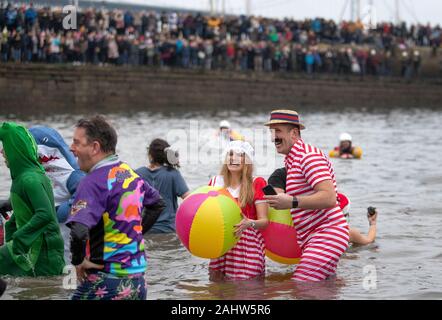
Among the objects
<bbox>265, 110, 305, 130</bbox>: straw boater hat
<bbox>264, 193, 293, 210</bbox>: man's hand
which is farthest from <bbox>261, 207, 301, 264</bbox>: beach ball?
<bbox>265, 110, 305, 130</bbox>: straw boater hat

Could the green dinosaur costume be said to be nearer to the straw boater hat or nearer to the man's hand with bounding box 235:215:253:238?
the man's hand with bounding box 235:215:253:238

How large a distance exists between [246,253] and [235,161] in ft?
2.72

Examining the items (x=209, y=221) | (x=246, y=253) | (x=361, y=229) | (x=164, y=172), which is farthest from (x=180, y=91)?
(x=209, y=221)

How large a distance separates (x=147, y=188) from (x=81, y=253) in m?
0.61

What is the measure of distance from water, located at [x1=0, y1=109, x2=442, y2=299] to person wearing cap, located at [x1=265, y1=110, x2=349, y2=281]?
31 centimetres

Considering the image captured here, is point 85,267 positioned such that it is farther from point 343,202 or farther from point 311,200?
point 343,202

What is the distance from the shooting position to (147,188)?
6047 millimetres

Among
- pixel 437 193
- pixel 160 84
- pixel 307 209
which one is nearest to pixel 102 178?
pixel 307 209

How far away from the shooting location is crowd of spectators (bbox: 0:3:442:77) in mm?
34025

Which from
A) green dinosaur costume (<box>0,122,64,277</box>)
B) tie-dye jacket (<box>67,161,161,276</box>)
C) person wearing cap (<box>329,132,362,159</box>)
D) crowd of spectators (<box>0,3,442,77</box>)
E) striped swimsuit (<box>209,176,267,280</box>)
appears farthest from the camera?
crowd of spectators (<box>0,3,442,77</box>)

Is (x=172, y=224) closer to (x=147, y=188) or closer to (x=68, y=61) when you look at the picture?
(x=147, y=188)

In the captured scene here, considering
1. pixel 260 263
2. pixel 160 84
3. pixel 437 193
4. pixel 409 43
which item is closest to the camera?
pixel 260 263

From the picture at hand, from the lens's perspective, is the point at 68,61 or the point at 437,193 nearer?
the point at 437,193

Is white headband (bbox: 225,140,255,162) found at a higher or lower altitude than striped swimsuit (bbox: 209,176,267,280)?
higher
